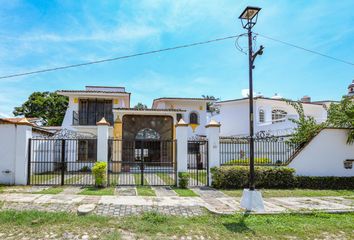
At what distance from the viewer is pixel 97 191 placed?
11242 mm

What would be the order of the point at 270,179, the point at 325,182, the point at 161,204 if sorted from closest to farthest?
the point at 161,204
the point at 270,179
the point at 325,182

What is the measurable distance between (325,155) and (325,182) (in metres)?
1.43

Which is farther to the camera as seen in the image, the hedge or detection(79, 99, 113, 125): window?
detection(79, 99, 113, 125): window

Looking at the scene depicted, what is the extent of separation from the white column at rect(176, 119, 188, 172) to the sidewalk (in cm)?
282

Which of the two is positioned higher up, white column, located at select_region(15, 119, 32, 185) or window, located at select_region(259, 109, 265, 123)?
window, located at select_region(259, 109, 265, 123)

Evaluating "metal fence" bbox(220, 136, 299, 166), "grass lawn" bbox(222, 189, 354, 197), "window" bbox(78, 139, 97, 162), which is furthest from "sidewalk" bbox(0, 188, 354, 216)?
"window" bbox(78, 139, 97, 162)

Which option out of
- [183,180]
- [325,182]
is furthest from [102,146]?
[325,182]

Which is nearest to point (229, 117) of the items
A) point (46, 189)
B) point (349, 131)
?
point (349, 131)

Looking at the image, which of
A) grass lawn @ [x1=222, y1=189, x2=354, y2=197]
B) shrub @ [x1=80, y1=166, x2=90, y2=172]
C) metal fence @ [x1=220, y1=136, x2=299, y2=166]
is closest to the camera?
grass lawn @ [x1=222, y1=189, x2=354, y2=197]

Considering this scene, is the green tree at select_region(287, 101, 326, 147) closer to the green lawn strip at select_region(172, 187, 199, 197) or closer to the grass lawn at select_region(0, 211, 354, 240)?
the green lawn strip at select_region(172, 187, 199, 197)

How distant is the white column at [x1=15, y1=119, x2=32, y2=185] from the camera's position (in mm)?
12547

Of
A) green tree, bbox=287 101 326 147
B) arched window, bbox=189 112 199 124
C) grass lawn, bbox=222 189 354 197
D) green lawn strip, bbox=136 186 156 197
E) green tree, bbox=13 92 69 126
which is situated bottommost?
grass lawn, bbox=222 189 354 197

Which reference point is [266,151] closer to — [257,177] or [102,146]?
[257,177]

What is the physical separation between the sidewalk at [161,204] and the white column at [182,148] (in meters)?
2.82
